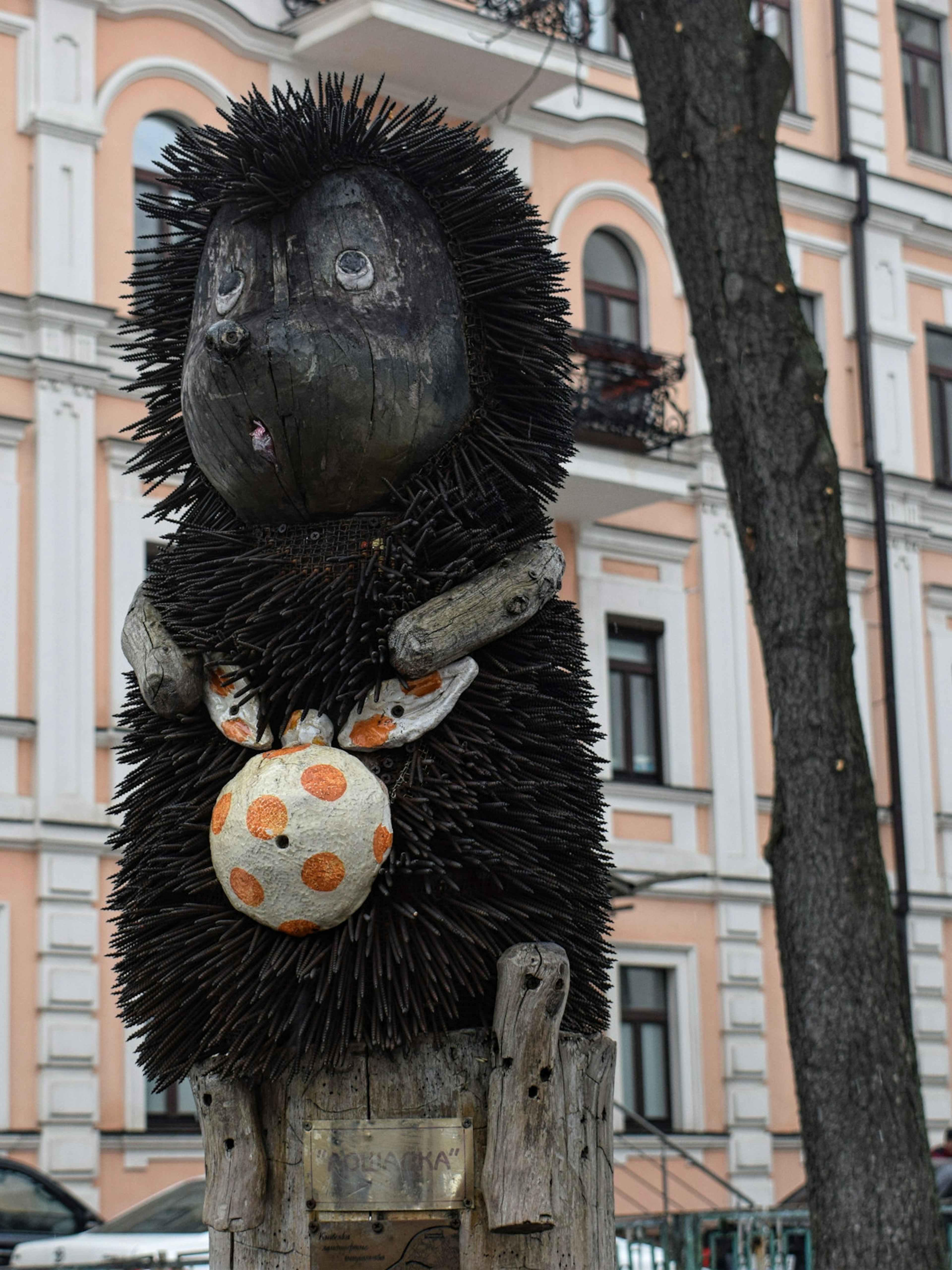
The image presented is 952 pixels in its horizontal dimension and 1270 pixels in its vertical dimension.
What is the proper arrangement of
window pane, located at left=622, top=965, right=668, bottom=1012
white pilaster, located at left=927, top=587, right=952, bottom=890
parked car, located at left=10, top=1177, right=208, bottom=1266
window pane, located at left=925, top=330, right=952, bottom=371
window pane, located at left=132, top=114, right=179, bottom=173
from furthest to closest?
1. window pane, located at left=925, top=330, right=952, bottom=371
2. white pilaster, located at left=927, top=587, right=952, bottom=890
3. window pane, located at left=622, top=965, right=668, bottom=1012
4. window pane, located at left=132, top=114, right=179, bottom=173
5. parked car, located at left=10, top=1177, right=208, bottom=1266

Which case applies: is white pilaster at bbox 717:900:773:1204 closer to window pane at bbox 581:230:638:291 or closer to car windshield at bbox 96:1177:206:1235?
window pane at bbox 581:230:638:291

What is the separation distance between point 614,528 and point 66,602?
5.73m

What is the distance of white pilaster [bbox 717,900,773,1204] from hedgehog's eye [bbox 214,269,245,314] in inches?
603

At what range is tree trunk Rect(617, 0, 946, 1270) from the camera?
8109 mm

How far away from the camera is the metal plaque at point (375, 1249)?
3.62 meters

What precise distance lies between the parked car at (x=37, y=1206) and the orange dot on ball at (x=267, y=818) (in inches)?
362

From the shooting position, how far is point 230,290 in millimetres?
3922

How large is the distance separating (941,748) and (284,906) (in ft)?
59.4

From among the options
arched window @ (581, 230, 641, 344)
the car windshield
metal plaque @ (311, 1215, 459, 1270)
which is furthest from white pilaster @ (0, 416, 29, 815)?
metal plaque @ (311, 1215, 459, 1270)

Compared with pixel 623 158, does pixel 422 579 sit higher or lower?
lower

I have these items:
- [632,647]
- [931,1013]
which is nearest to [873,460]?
[632,647]

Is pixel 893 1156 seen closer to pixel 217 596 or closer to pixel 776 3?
pixel 217 596

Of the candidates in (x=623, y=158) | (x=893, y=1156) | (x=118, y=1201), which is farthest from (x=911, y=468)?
(x=893, y=1156)

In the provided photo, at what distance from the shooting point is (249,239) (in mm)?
3926
